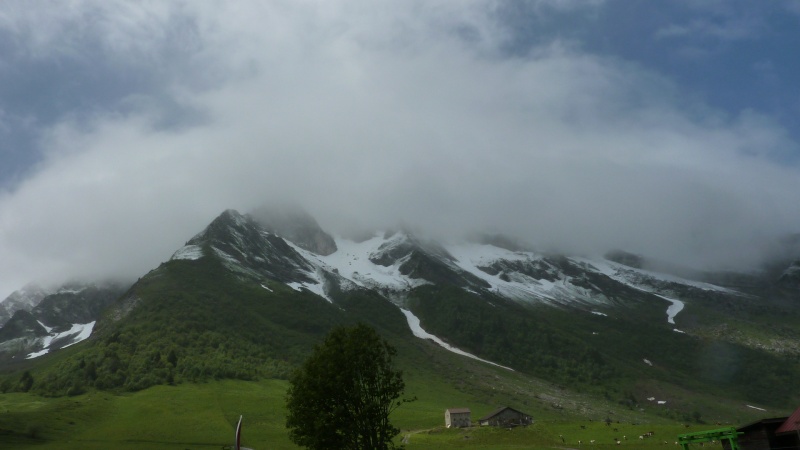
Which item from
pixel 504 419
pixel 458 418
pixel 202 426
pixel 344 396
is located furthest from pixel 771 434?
pixel 202 426

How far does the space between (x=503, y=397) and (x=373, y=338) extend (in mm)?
144730

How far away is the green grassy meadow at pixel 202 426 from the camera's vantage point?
3556 inches

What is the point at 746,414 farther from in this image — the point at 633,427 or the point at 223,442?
the point at 223,442

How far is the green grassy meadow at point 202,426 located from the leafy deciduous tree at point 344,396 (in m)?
49.8

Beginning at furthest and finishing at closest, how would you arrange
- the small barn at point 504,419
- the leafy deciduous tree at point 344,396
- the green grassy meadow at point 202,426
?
the small barn at point 504,419 < the green grassy meadow at point 202,426 < the leafy deciduous tree at point 344,396

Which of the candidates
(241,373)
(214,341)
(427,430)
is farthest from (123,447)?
(214,341)

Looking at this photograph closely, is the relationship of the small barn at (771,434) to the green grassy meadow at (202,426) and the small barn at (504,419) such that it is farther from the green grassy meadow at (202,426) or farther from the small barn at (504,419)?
the small barn at (504,419)

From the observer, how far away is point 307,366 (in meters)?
42.2

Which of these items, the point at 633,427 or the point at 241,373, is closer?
the point at 633,427

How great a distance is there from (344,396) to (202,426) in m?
77.4

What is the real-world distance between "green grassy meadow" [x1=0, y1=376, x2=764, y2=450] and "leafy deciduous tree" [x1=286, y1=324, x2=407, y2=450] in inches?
1962

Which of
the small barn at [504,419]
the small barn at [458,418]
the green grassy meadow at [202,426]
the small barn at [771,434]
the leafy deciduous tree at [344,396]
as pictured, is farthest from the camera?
the small barn at [504,419]

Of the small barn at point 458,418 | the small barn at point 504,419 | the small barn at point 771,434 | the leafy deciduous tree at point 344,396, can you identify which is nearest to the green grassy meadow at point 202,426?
the small barn at point 458,418

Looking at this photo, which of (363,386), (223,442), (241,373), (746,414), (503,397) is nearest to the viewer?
(363,386)
